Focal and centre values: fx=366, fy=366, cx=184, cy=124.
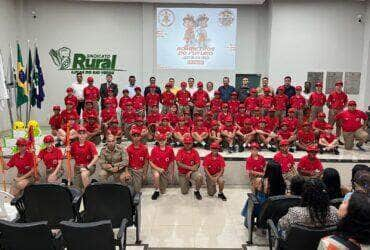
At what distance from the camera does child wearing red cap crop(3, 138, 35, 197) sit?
21.7 ft

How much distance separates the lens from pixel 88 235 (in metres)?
3.46

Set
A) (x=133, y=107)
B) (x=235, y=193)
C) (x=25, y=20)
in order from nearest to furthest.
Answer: (x=235, y=193) → (x=133, y=107) → (x=25, y=20)

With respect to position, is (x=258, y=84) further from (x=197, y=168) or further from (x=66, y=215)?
(x=66, y=215)

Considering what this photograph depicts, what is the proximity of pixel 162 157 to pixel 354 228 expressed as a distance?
523cm

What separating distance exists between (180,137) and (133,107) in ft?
5.57

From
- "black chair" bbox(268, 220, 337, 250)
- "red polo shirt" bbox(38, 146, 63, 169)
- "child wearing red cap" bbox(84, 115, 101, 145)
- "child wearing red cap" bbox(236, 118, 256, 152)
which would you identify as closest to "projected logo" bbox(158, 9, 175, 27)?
"child wearing red cap" bbox(84, 115, 101, 145)

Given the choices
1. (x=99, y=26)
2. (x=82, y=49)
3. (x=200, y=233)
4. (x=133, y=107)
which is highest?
(x=99, y=26)

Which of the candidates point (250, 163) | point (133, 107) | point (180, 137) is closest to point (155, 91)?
point (133, 107)

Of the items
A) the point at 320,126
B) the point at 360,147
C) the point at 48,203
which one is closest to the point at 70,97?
the point at 48,203

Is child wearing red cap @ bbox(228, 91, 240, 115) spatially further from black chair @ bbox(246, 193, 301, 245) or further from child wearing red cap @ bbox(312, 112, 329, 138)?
black chair @ bbox(246, 193, 301, 245)

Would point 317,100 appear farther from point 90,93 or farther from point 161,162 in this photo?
point 90,93

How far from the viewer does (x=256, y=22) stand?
496 inches

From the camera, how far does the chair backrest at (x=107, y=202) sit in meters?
4.66

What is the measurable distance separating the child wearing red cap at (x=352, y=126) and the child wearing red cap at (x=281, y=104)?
4.64ft
